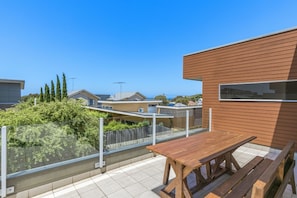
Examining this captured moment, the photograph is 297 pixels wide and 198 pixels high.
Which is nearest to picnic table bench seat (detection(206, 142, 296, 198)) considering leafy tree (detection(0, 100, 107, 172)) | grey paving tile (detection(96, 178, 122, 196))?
grey paving tile (detection(96, 178, 122, 196))

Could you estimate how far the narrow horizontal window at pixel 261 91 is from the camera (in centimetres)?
425

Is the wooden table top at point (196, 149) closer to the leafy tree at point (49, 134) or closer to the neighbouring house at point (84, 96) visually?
the leafy tree at point (49, 134)

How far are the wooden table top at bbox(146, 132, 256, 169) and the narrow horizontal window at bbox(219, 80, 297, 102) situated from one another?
8.41ft

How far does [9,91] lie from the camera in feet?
55.6

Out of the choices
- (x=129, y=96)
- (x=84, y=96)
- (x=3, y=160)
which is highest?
(x=129, y=96)

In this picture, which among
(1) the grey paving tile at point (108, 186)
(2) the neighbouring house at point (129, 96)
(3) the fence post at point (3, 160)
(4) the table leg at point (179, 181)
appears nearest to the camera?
(4) the table leg at point (179, 181)

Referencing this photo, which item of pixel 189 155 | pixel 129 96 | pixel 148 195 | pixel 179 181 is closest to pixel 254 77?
pixel 189 155

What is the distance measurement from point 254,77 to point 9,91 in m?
22.5

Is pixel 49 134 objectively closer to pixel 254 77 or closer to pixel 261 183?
pixel 261 183

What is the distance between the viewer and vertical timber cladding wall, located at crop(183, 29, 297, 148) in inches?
168

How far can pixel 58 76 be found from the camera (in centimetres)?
1525

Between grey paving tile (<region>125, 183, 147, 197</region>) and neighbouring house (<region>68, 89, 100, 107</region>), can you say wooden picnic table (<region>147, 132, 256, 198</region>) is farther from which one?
neighbouring house (<region>68, 89, 100, 107</region>)

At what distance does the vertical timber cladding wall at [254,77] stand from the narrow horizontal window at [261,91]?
14 cm

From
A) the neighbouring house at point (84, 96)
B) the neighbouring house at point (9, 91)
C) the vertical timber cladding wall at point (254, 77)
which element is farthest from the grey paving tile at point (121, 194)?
the neighbouring house at point (84, 96)
